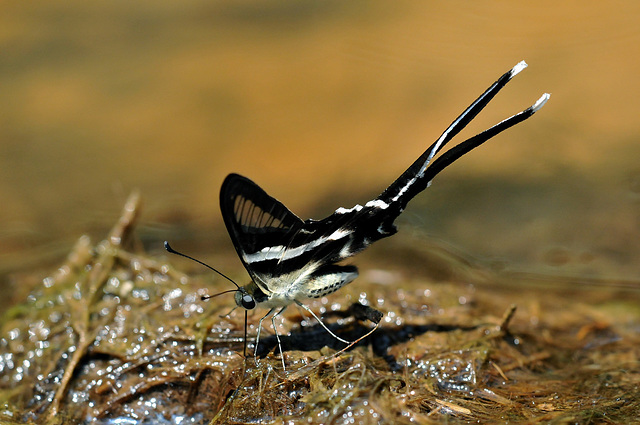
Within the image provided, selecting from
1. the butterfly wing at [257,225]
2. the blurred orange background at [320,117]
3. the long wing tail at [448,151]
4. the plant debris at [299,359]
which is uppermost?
the blurred orange background at [320,117]

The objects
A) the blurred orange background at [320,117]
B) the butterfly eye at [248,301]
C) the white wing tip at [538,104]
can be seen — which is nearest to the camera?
the white wing tip at [538,104]

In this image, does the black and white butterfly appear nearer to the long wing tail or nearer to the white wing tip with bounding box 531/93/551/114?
the long wing tail

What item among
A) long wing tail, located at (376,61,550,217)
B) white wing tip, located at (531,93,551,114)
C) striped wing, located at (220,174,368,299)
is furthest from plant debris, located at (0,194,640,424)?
white wing tip, located at (531,93,551,114)

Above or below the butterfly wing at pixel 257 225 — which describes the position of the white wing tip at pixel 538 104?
above

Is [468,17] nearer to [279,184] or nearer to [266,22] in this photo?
[266,22]

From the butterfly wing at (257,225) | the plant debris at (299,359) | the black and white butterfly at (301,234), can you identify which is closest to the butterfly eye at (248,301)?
the black and white butterfly at (301,234)

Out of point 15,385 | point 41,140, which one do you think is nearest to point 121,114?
point 41,140

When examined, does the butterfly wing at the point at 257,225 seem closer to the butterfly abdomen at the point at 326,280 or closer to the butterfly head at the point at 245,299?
the butterfly head at the point at 245,299
